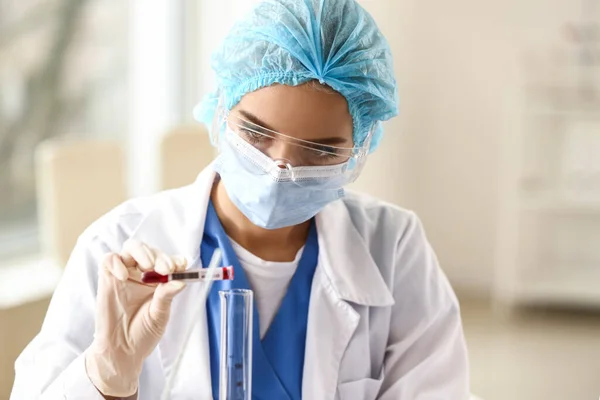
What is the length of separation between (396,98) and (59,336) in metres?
0.68

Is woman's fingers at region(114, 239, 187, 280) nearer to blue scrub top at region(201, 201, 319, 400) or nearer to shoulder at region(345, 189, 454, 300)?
blue scrub top at region(201, 201, 319, 400)

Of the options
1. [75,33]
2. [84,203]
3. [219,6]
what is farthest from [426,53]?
[84,203]

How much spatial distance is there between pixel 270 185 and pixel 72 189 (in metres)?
0.96

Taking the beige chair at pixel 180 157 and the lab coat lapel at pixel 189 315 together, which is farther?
the beige chair at pixel 180 157

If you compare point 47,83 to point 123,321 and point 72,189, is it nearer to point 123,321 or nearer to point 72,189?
point 72,189

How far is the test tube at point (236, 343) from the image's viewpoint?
1221 millimetres

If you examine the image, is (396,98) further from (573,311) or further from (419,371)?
(573,311)

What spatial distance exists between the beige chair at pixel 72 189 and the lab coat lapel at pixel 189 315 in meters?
0.70

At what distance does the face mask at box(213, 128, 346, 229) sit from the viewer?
4.59 ft

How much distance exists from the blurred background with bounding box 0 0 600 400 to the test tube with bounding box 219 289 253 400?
1507 millimetres

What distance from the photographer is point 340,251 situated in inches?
62.1

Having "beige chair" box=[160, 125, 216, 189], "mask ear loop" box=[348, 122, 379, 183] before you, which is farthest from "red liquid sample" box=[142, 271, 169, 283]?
"beige chair" box=[160, 125, 216, 189]

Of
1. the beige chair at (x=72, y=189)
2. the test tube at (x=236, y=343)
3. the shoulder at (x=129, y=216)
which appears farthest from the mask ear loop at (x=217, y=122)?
the beige chair at (x=72, y=189)

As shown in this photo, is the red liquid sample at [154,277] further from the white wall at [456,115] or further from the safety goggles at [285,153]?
the white wall at [456,115]
